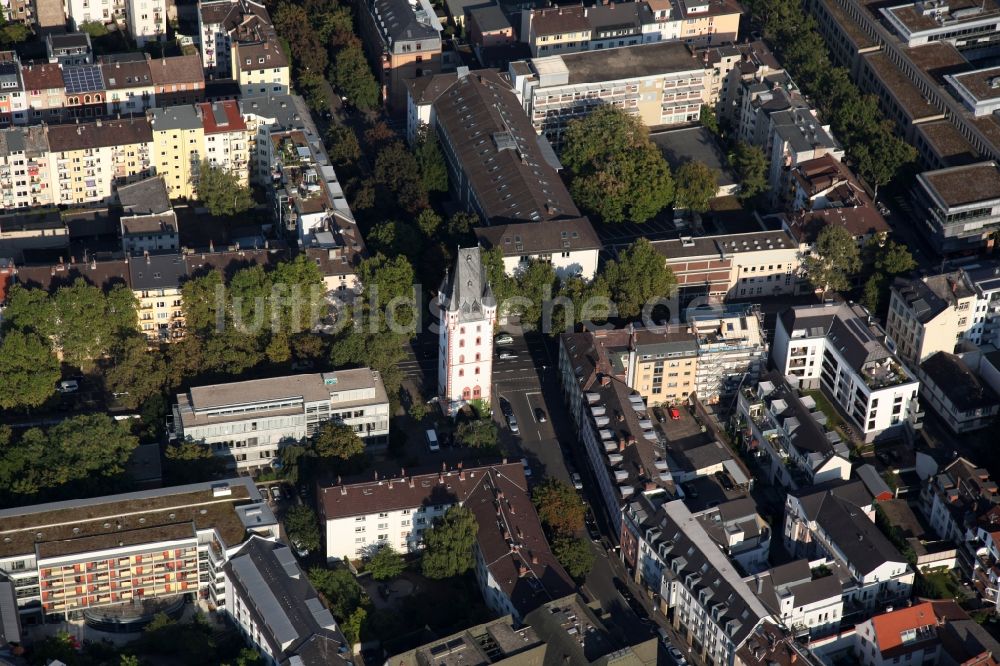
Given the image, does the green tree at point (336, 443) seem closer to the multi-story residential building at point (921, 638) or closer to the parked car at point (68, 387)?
the parked car at point (68, 387)

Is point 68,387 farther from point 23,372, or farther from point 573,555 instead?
point 573,555

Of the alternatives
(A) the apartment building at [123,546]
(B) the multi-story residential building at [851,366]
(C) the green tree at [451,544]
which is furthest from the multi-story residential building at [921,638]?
(A) the apartment building at [123,546]

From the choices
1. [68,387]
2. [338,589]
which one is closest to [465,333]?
[338,589]

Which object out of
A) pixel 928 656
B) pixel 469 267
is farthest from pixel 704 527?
pixel 469 267

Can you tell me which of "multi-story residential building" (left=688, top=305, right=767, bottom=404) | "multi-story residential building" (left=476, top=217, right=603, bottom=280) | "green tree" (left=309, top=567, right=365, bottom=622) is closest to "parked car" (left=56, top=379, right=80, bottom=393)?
"green tree" (left=309, top=567, right=365, bottom=622)

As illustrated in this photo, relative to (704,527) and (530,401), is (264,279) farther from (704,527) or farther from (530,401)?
(704,527)

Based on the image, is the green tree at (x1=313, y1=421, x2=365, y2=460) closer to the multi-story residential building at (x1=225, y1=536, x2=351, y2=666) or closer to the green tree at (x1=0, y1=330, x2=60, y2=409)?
the multi-story residential building at (x1=225, y1=536, x2=351, y2=666)
